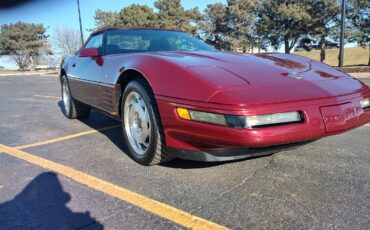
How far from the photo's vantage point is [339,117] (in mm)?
2549

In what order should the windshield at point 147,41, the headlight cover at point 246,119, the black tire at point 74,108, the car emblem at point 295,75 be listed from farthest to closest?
the black tire at point 74,108 → the windshield at point 147,41 → the car emblem at point 295,75 → the headlight cover at point 246,119

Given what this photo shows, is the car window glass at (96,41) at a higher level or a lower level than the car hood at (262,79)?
higher

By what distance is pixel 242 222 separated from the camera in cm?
213

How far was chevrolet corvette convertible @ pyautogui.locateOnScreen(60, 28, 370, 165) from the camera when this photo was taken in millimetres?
2352

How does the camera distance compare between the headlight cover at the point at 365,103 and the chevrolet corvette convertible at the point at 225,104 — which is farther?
the headlight cover at the point at 365,103

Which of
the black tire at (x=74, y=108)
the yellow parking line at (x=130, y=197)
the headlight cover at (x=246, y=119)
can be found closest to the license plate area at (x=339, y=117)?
the headlight cover at (x=246, y=119)

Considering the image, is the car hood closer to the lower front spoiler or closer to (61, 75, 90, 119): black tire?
the lower front spoiler

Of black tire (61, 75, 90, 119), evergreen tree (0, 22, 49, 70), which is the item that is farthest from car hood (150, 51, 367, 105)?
evergreen tree (0, 22, 49, 70)

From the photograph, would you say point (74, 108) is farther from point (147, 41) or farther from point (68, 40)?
point (68, 40)

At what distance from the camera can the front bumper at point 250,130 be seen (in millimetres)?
2312

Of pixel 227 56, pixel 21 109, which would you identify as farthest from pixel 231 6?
pixel 227 56

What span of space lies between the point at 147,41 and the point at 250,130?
2188 mm

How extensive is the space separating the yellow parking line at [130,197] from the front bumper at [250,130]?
0.49m

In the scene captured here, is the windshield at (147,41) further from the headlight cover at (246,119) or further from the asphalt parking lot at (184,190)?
the headlight cover at (246,119)
